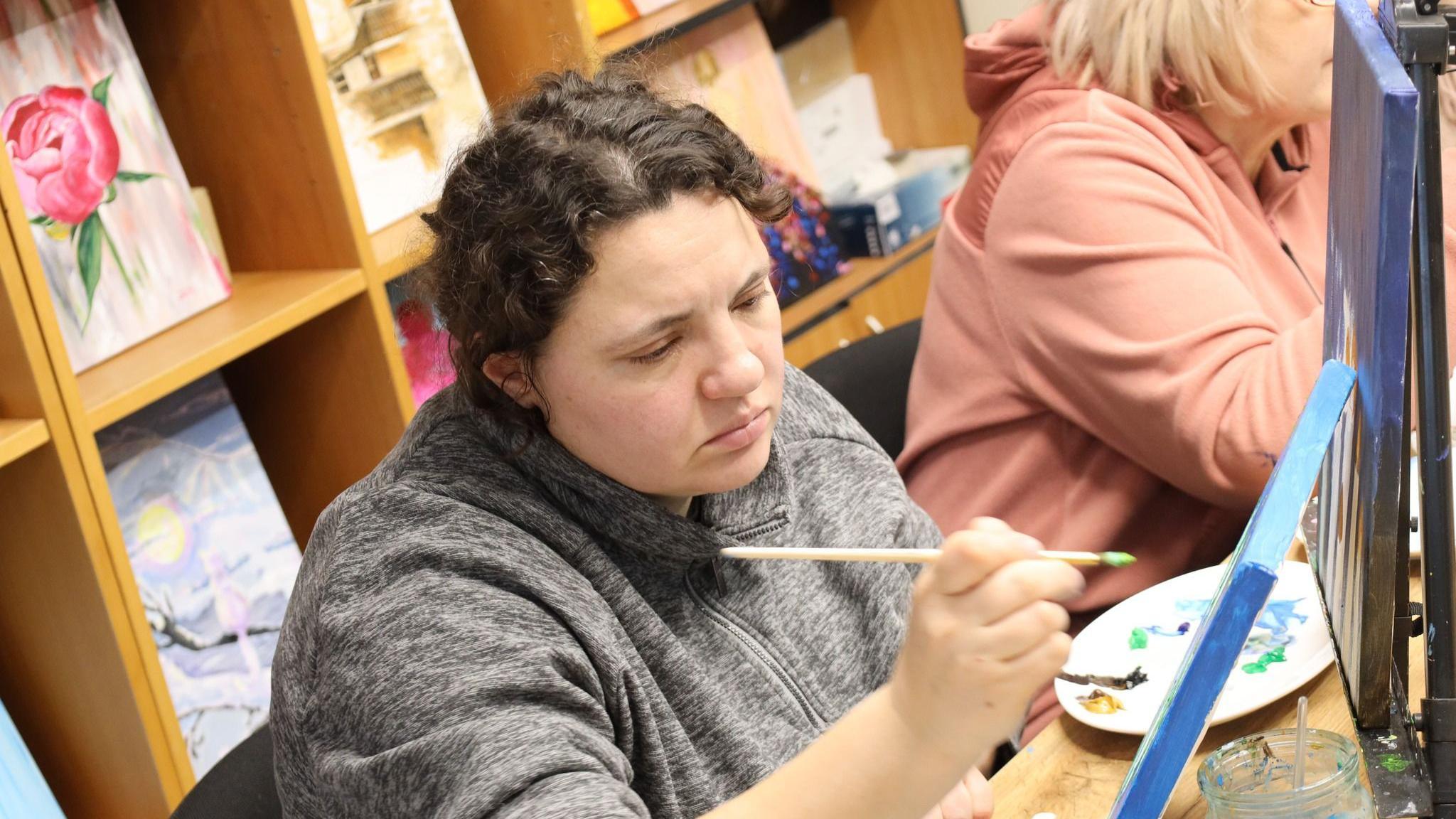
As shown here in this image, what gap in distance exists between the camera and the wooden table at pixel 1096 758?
92 cm

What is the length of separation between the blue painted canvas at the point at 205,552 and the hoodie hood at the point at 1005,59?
949 millimetres

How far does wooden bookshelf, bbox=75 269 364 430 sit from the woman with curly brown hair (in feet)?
2.05

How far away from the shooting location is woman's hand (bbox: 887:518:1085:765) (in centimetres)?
67

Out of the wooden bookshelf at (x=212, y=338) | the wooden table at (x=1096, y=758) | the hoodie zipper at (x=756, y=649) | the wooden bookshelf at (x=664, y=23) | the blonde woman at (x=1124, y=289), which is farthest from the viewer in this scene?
the wooden bookshelf at (x=664, y=23)

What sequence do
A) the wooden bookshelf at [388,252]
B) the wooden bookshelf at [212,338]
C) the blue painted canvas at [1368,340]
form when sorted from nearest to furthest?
the blue painted canvas at [1368,340], the wooden bookshelf at [212,338], the wooden bookshelf at [388,252]

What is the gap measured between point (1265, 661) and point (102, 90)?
135 cm

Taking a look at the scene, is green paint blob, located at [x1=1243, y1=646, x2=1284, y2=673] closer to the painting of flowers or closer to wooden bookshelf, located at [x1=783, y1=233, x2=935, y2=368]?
the painting of flowers

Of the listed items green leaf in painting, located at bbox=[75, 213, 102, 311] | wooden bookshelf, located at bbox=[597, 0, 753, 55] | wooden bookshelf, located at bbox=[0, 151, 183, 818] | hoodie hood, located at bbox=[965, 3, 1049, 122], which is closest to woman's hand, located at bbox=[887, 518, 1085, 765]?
hoodie hood, located at bbox=[965, 3, 1049, 122]

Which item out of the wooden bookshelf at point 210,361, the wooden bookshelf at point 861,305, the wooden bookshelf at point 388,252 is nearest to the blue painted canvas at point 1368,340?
the wooden bookshelf at point 210,361

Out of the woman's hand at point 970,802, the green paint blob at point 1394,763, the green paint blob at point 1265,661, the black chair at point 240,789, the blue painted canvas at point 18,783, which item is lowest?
the blue painted canvas at point 18,783

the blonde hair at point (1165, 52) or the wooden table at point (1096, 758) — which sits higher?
the blonde hair at point (1165, 52)

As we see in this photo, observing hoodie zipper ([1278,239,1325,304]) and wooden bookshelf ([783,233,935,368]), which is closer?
hoodie zipper ([1278,239,1325,304])

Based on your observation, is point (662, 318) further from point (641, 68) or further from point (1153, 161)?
point (1153, 161)

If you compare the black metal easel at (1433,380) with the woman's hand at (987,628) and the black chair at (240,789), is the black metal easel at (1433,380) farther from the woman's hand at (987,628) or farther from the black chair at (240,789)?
the black chair at (240,789)
